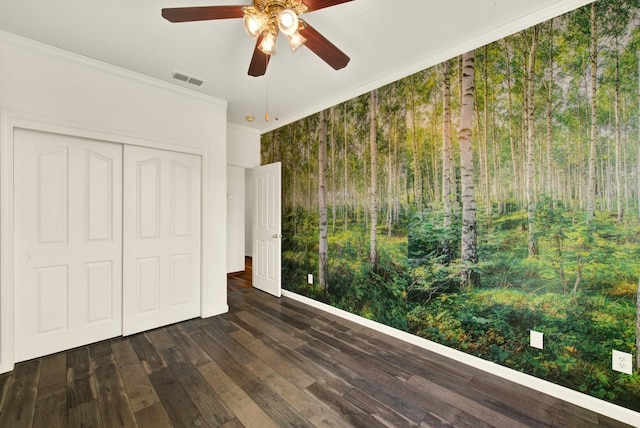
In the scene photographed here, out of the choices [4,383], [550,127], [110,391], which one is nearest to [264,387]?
[110,391]

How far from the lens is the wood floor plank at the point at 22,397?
1611mm

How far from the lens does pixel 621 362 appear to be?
5.41ft

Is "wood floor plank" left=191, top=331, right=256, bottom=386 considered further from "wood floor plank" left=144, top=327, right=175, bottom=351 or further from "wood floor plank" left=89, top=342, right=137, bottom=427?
"wood floor plank" left=89, top=342, right=137, bottom=427

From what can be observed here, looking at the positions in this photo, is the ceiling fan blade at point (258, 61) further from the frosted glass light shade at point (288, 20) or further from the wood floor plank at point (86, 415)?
the wood floor plank at point (86, 415)

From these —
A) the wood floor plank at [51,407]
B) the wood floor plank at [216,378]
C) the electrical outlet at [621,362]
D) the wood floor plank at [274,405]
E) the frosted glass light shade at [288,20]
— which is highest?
the frosted glass light shade at [288,20]

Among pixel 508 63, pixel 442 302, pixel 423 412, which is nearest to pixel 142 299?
pixel 423 412

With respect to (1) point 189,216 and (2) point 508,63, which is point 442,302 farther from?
(1) point 189,216

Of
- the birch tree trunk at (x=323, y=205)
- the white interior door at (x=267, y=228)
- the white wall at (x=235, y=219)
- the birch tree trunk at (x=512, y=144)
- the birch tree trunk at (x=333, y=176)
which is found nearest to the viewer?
the birch tree trunk at (x=512, y=144)

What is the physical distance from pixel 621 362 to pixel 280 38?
Result: 127 inches

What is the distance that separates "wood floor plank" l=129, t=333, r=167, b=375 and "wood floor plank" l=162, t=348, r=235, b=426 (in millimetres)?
61

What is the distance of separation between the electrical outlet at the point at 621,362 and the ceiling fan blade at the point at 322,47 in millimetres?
2589

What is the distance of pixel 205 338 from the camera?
2.67 m

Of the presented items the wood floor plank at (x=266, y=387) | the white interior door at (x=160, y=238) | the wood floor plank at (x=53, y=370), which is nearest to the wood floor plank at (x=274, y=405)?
the wood floor plank at (x=266, y=387)

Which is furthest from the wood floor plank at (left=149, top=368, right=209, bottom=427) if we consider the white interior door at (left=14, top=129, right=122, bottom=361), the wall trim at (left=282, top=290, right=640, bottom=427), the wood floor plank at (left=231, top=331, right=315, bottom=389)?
the wall trim at (left=282, top=290, right=640, bottom=427)
